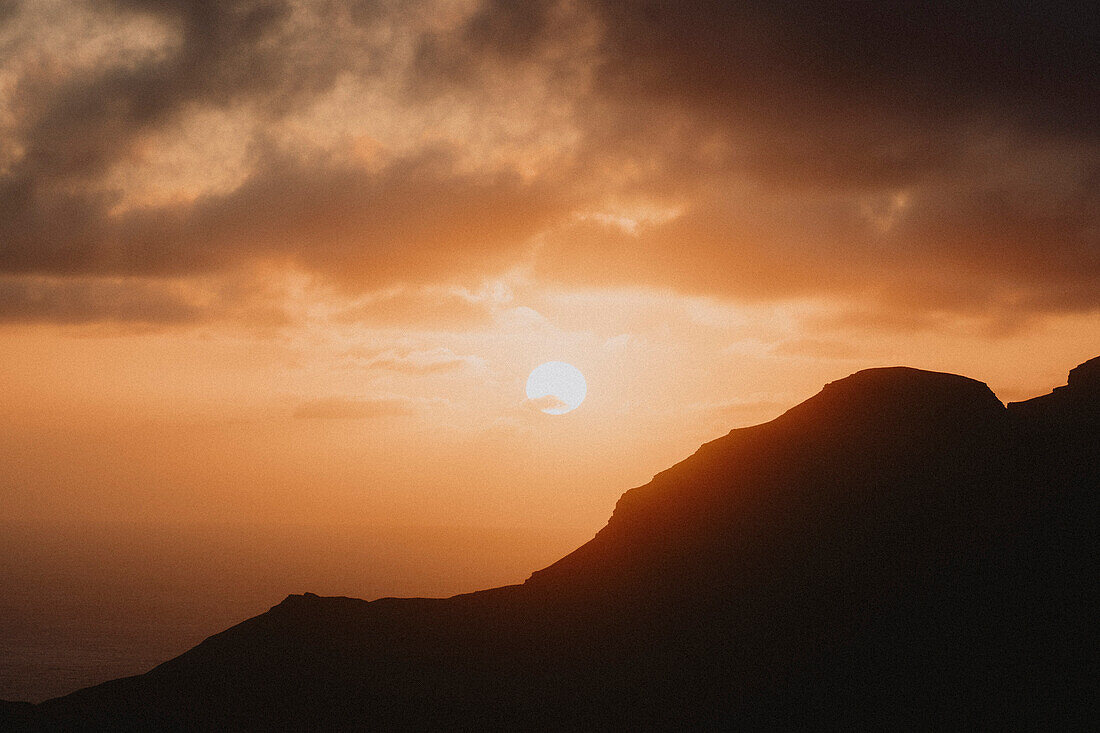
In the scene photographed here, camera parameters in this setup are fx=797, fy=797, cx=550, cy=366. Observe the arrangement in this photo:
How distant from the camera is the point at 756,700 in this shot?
38.2 metres

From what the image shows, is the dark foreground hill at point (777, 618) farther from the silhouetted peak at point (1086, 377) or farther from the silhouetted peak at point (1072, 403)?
the silhouetted peak at point (1086, 377)

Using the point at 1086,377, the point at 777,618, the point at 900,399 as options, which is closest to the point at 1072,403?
the point at 1086,377

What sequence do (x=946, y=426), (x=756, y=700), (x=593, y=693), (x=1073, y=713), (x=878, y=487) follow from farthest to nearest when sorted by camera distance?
1. (x=946, y=426)
2. (x=878, y=487)
3. (x=593, y=693)
4. (x=756, y=700)
5. (x=1073, y=713)

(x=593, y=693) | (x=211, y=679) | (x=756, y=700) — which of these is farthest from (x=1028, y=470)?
(x=211, y=679)

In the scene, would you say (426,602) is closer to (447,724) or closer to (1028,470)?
(447,724)

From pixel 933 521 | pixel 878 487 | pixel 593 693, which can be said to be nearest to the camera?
pixel 593 693

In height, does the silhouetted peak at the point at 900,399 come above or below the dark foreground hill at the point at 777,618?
above

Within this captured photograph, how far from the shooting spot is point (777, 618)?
41500 millimetres

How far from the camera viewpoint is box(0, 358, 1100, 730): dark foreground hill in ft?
122

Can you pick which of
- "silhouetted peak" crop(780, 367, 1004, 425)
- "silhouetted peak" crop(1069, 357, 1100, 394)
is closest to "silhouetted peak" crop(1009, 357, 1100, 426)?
"silhouetted peak" crop(1069, 357, 1100, 394)

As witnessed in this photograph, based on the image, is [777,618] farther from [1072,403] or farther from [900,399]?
[1072,403]

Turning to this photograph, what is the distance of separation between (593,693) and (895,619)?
610 inches

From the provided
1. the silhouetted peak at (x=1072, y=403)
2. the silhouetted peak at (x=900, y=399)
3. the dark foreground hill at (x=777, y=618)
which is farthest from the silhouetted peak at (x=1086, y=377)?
the silhouetted peak at (x=900, y=399)

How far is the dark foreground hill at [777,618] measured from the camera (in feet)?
122
